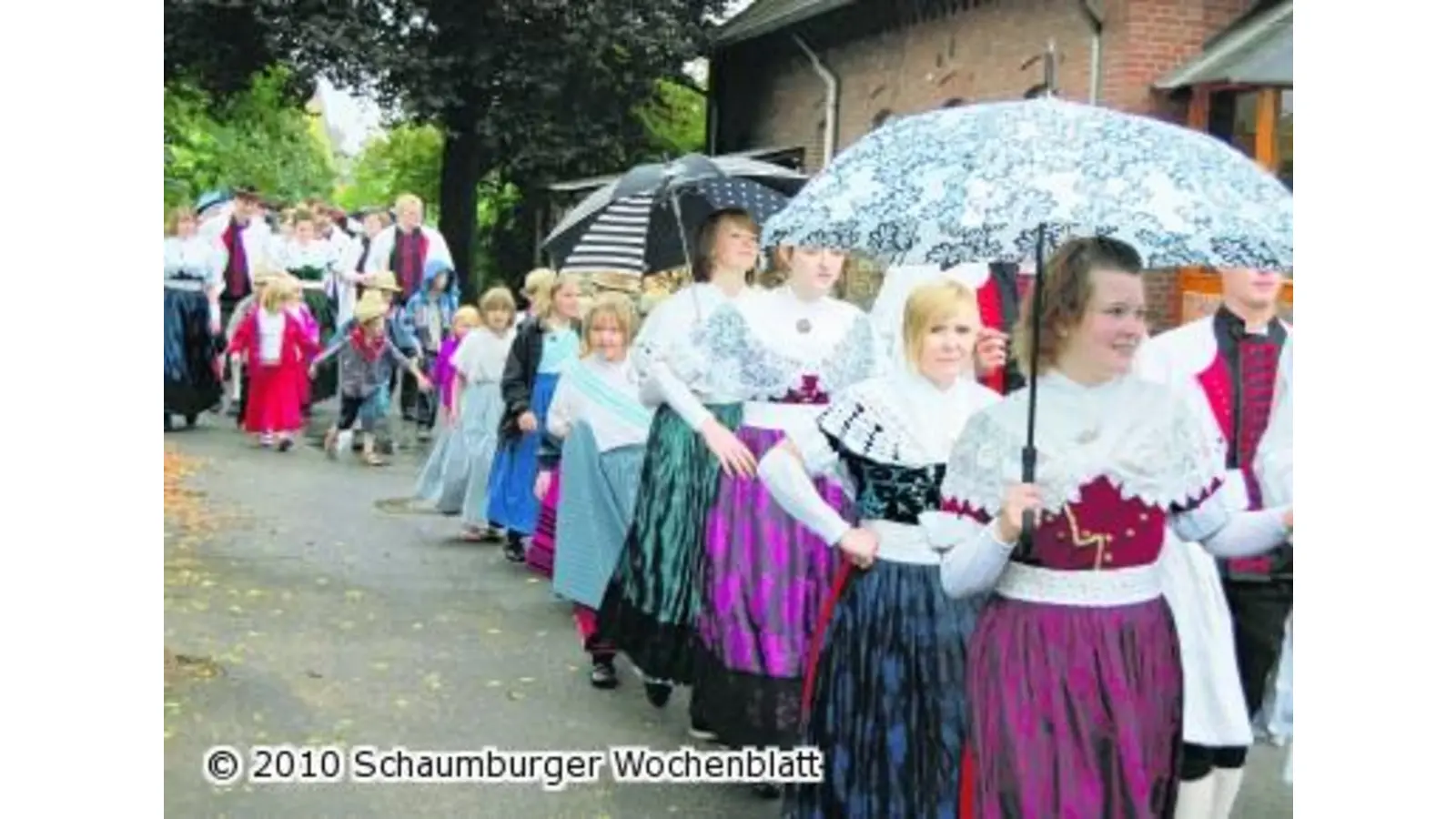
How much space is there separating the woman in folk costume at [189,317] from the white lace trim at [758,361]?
4.10ft

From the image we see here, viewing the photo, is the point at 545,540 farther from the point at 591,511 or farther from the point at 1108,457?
the point at 1108,457

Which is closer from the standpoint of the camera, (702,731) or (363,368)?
(702,731)

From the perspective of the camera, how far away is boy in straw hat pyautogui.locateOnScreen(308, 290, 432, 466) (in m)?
8.26

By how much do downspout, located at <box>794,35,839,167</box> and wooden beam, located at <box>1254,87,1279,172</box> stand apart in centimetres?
290

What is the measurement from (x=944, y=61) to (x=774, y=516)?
293 cm

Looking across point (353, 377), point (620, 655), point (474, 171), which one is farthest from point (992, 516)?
point (353, 377)

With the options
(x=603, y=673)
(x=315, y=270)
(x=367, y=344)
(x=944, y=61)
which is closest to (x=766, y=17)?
(x=944, y=61)

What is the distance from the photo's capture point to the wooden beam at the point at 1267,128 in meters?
3.55

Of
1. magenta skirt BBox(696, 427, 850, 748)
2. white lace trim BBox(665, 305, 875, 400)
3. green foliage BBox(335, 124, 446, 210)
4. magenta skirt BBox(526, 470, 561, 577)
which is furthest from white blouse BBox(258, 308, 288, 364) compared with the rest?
magenta skirt BBox(696, 427, 850, 748)

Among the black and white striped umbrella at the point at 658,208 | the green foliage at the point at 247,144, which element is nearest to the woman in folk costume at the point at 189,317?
the green foliage at the point at 247,144

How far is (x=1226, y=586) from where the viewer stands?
414 centimetres

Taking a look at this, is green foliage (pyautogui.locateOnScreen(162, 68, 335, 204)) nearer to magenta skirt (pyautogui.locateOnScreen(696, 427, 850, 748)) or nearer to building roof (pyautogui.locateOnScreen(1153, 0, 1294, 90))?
magenta skirt (pyautogui.locateOnScreen(696, 427, 850, 748))

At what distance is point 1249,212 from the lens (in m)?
3.19
